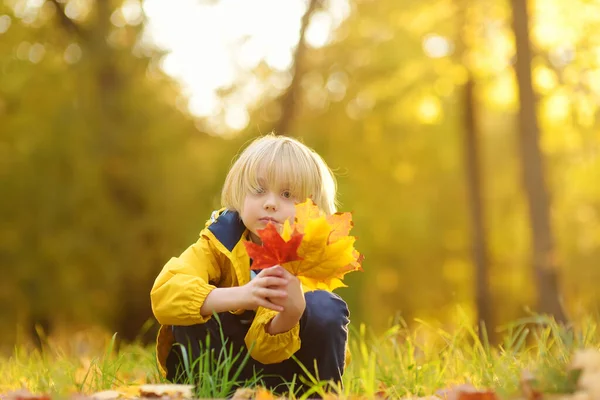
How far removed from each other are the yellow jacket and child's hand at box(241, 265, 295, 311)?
191mm

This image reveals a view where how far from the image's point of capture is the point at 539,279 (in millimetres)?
7375

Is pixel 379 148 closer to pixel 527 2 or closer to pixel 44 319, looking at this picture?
pixel 527 2

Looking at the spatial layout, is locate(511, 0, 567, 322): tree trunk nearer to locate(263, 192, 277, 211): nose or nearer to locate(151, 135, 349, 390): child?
locate(151, 135, 349, 390): child

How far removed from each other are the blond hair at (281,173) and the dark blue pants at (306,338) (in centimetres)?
38

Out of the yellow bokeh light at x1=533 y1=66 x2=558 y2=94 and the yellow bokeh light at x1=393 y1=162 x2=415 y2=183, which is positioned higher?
the yellow bokeh light at x1=533 y1=66 x2=558 y2=94

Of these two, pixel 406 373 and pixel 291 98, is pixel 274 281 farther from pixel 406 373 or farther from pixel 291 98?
pixel 291 98

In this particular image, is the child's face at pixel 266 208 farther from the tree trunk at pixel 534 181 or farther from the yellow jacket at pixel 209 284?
the tree trunk at pixel 534 181

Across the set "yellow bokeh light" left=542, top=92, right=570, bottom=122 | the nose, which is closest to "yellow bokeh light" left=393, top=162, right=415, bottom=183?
"yellow bokeh light" left=542, top=92, right=570, bottom=122

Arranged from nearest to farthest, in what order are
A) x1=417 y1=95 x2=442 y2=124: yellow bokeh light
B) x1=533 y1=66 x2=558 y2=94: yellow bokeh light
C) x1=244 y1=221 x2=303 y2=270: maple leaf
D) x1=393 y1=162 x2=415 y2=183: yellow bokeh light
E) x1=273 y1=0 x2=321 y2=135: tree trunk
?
x1=244 y1=221 x2=303 y2=270: maple leaf, x1=533 y1=66 x2=558 y2=94: yellow bokeh light, x1=273 y1=0 x2=321 y2=135: tree trunk, x1=417 y1=95 x2=442 y2=124: yellow bokeh light, x1=393 y1=162 x2=415 y2=183: yellow bokeh light

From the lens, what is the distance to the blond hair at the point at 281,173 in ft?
8.57

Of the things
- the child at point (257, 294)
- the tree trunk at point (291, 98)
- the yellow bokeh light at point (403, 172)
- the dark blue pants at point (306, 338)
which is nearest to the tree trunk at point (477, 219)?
the yellow bokeh light at point (403, 172)

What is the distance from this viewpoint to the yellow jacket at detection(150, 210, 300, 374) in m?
2.34

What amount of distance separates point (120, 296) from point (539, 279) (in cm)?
499

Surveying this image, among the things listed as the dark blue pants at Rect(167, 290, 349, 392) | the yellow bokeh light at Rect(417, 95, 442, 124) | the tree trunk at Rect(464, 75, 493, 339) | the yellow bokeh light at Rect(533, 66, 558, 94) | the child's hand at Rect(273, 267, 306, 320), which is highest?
the yellow bokeh light at Rect(533, 66, 558, 94)
